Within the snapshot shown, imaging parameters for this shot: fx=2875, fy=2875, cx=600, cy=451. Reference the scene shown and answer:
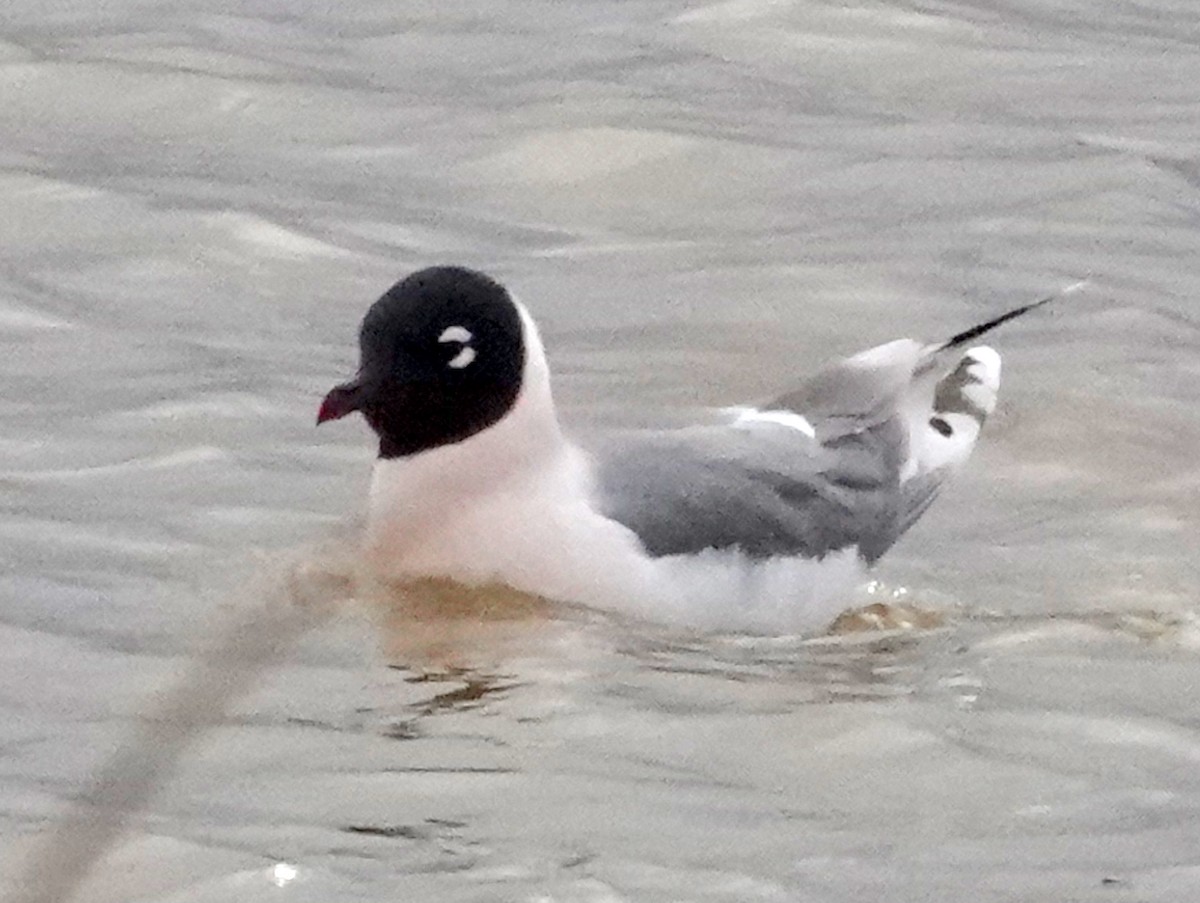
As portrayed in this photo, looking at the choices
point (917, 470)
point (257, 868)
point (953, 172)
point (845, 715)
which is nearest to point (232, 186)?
point (953, 172)

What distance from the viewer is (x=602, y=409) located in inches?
352

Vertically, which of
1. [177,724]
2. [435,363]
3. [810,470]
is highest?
[177,724]

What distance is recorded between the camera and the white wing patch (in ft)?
25.1

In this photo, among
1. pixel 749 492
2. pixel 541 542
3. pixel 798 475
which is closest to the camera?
pixel 541 542

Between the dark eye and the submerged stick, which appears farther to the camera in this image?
the dark eye

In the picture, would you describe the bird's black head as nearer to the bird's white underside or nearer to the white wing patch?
the bird's white underside

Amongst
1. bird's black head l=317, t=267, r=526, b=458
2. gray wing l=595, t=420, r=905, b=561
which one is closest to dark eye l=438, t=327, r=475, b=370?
bird's black head l=317, t=267, r=526, b=458

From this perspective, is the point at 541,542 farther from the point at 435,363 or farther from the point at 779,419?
the point at 779,419

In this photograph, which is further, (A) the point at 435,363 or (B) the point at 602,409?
(B) the point at 602,409

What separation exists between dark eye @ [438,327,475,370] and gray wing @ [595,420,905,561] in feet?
1.41

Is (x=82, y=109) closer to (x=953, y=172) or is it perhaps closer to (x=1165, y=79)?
(x=953, y=172)

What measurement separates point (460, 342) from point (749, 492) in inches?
32.5

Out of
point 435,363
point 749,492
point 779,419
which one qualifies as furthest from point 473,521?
point 779,419

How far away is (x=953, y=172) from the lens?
11445 mm
